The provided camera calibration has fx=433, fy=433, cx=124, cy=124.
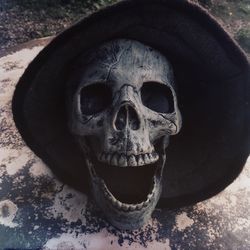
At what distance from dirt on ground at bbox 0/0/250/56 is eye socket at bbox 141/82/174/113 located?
3159 mm

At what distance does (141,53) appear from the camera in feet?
6.05

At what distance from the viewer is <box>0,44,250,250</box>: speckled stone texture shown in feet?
6.75

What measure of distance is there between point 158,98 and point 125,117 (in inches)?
9.7

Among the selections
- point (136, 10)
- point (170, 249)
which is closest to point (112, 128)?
point (136, 10)

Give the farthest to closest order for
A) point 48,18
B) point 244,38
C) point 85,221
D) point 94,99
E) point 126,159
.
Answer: point 48,18, point 244,38, point 85,221, point 94,99, point 126,159

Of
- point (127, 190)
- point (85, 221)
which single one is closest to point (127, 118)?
point (127, 190)

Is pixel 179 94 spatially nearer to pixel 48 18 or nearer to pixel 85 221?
pixel 85 221

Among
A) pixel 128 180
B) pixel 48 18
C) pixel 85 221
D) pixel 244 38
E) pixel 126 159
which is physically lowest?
pixel 48 18

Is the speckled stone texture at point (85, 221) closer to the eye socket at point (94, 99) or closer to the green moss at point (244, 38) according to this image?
the eye socket at point (94, 99)

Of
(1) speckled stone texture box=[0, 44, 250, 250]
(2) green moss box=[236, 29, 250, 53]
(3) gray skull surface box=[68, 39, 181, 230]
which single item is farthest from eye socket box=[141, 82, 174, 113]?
(2) green moss box=[236, 29, 250, 53]

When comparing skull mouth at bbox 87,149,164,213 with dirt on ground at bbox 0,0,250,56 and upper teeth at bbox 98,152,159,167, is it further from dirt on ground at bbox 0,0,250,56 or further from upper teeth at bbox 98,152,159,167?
dirt on ground at bbox 0,0,250,56

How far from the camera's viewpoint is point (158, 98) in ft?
6.23

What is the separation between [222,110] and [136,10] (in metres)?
0.62

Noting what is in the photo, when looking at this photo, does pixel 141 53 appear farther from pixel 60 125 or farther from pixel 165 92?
pixel 60 125
